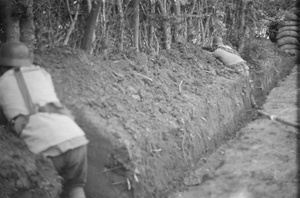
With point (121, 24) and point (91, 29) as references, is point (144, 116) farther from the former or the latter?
point (121, 24)

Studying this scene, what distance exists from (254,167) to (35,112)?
→ 259 cm

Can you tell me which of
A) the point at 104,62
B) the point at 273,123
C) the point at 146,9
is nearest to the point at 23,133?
the point at 104,62

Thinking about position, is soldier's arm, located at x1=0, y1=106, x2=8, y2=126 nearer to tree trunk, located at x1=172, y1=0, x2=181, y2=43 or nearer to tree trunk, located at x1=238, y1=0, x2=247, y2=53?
tree trunk, located at x1=172, y1=0, x2=181, y2=43

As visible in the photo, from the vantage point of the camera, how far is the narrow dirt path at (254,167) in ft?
12.6

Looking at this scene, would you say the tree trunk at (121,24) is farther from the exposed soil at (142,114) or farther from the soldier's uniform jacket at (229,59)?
the soldier's uniform jacket at (229,59)

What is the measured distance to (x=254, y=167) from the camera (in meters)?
4.38

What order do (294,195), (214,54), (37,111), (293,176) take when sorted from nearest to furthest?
(37,111) < (294,195) < (293,176) < (214,54)

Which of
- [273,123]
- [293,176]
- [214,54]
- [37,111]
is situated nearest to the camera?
[37,111]

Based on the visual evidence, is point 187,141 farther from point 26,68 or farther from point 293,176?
point 26,68

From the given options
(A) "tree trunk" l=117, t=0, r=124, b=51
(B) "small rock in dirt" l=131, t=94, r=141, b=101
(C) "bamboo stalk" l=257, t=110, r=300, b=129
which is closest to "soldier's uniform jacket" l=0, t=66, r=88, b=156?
(B) "small rock in dirt" l=131, t=94, r=141, b=101

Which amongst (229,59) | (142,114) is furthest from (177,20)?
(142,114)

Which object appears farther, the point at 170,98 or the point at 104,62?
the point at 170,98

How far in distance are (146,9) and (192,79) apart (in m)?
1.35

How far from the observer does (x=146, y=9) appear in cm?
608
